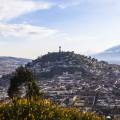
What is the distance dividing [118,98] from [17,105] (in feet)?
261

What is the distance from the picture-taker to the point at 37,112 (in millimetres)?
21812

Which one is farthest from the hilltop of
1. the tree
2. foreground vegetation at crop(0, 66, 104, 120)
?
foreground vegetation at crop(0, 66, 104, 120)

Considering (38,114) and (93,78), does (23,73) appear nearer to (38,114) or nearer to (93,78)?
(38,114)

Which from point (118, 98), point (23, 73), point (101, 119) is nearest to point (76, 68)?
point (118, 98)

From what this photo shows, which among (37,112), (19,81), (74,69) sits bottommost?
(37,112)

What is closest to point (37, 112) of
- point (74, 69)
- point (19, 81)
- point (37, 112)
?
point (37, 112)

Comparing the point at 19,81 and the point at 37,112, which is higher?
the point at 19,81

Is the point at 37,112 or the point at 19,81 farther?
the point at 19,81

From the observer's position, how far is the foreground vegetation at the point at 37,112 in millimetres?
21089

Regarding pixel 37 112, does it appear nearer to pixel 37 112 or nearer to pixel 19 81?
pixel 37 112

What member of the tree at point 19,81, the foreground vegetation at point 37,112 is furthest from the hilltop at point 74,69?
the foreground vegetation at point 37,112

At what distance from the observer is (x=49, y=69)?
7416 inches

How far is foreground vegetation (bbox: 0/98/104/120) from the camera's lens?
21.1 metres

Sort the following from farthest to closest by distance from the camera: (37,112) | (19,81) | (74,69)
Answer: (74,69) < (19,81) < (37,112)
